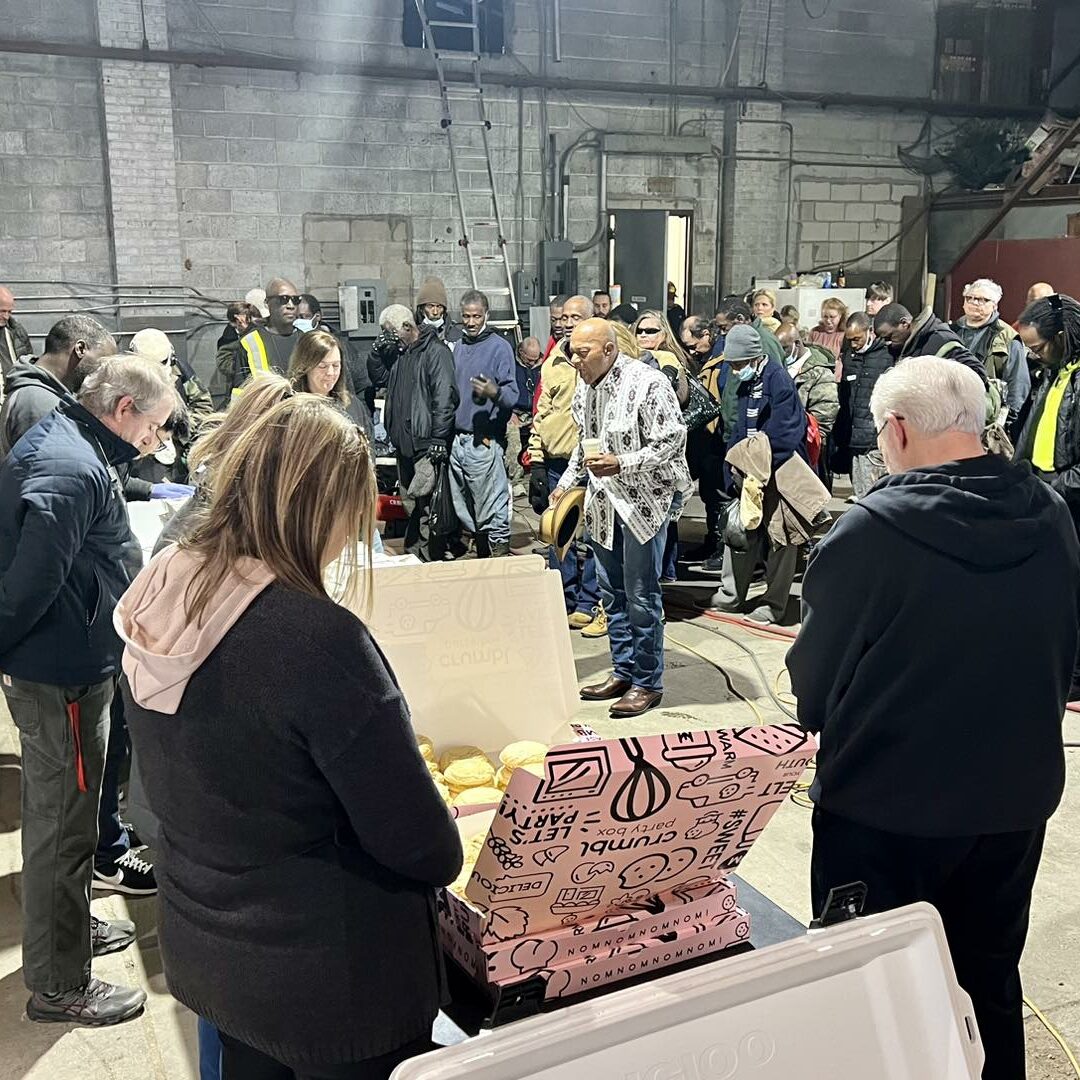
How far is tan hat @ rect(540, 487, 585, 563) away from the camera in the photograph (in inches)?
164

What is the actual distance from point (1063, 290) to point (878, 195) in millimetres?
2343

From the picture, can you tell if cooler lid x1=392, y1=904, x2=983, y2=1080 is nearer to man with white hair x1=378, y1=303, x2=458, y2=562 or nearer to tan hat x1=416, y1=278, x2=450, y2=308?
man with white hair x1=378, y1=303, x2=458, y2=562

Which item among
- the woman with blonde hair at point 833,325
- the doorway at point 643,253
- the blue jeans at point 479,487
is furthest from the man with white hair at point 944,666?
the doorway at point 643,253

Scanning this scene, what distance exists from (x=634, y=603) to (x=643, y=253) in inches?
307

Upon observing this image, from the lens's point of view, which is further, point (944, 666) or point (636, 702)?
point (636, 702)

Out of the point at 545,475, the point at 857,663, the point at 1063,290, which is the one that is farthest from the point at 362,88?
the point at 857,663

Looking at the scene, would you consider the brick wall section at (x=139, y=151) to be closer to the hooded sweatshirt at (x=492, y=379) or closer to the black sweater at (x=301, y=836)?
the hooded sweatshirt at (x=492, y=379)

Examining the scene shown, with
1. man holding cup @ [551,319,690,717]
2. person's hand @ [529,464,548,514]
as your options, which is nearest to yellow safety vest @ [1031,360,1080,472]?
man holding cup @ [551,319,690,717]

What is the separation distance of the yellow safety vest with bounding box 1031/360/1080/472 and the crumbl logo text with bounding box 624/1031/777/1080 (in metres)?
4.06

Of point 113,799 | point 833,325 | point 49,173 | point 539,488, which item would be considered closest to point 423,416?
point 539,488

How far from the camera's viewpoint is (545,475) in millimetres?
5953

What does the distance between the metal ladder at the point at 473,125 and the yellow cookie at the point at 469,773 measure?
8059 millimetres

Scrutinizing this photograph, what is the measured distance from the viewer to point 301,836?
125 cm

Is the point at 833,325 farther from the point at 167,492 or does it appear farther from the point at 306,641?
the point at 306,641
